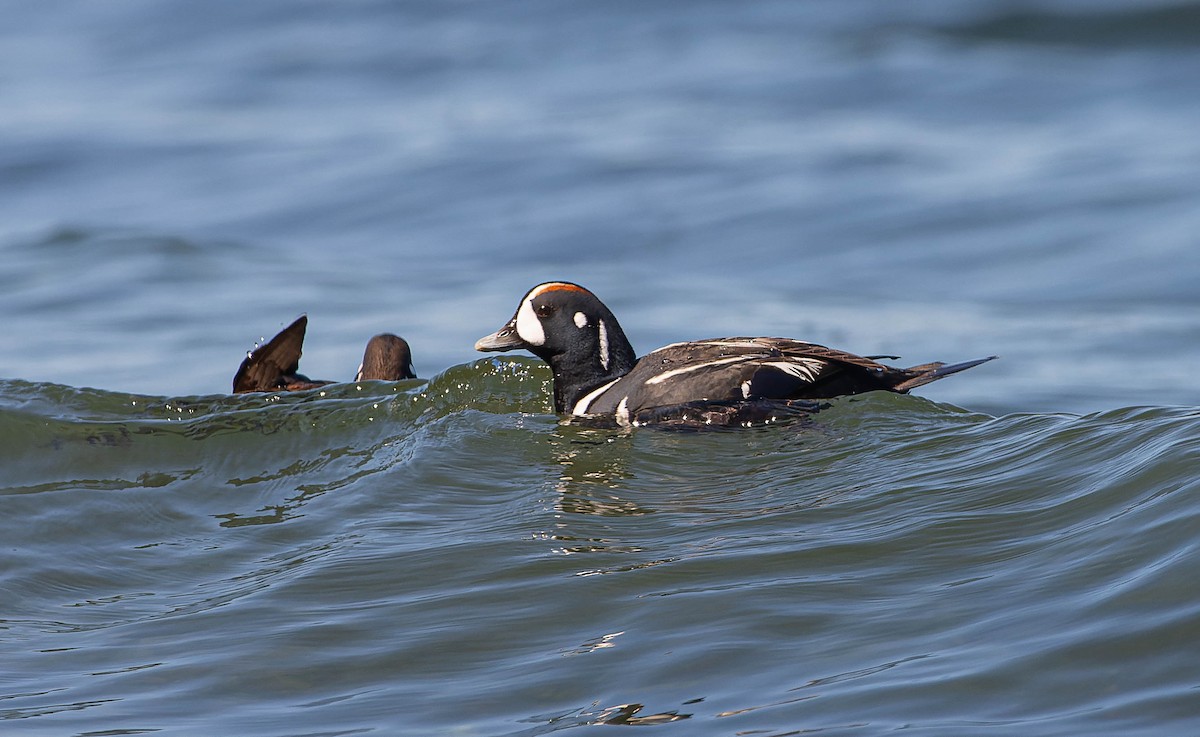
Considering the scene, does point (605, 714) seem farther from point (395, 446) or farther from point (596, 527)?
point (395, 446)

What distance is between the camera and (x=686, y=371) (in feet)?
28.9

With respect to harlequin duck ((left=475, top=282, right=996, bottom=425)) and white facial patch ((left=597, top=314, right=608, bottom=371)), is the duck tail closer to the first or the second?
harlequin duck ((left=475, top=282, right=996, bottom=425))

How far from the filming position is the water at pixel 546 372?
537 cm

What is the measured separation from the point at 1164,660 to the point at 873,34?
17289mm

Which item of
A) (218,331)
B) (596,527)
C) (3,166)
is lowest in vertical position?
(596,527)

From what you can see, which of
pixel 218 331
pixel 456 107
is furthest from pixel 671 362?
pixel 456 107

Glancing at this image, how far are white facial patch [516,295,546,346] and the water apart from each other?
1.76 feet

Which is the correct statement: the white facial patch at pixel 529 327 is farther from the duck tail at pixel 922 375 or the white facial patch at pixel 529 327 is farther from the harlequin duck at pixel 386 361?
the duck tail at pixel 922 375

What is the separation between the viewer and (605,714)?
4.96 metres

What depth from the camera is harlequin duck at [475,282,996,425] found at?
8.71 meters

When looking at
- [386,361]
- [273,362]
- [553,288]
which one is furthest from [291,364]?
[553,288]

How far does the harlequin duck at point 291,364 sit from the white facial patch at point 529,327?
0.88 metres

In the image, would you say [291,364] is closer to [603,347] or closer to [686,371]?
[603,347]

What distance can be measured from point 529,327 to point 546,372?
1250mm
